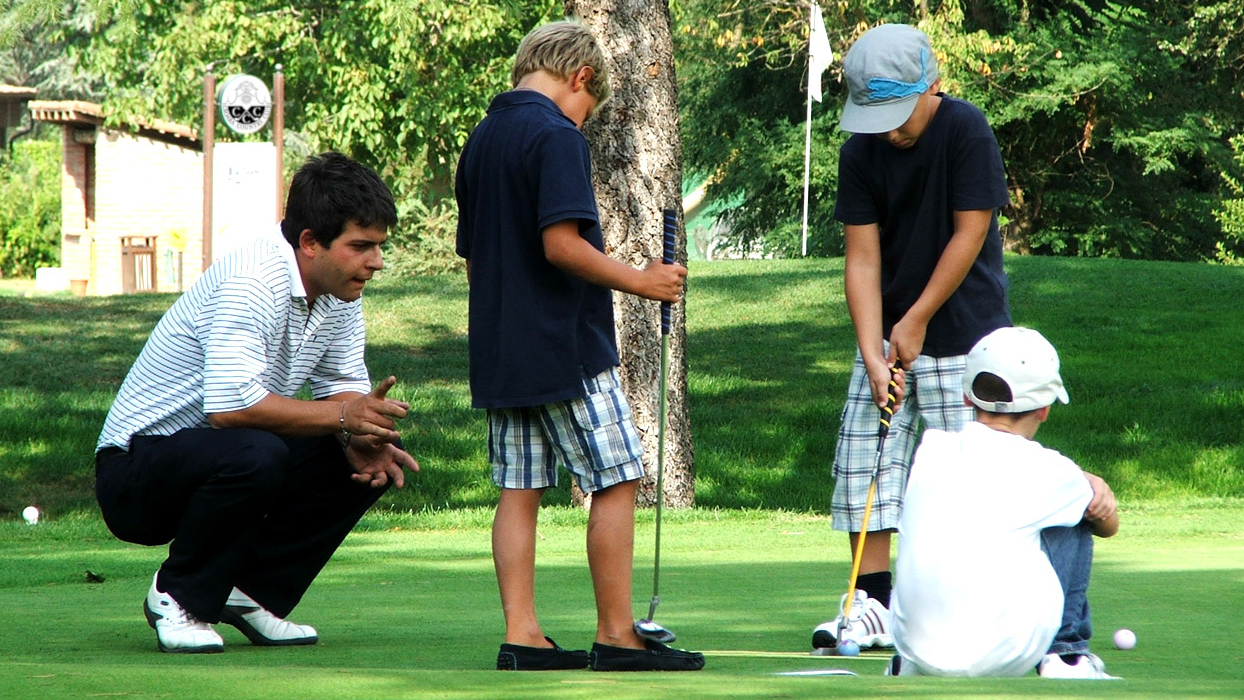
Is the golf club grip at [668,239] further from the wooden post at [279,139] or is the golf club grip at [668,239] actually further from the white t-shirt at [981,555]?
the wooden post at [279,139]

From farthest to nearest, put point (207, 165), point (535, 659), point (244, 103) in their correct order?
point (244, 103)
point (207, 165)
point (535, 659)

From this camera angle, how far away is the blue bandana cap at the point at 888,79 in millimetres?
4469

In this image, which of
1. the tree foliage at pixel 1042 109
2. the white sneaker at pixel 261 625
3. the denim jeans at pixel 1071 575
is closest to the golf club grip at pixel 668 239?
the denim jeans at pixel 1071 575

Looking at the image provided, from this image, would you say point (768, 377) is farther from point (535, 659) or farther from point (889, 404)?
point (535, 659)

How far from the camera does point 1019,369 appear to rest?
3.43 meters

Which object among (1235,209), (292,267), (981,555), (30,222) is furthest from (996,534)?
(30,222)

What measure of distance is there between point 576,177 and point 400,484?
1131 millimetres

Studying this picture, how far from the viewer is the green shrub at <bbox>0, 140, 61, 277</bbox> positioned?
4438cm

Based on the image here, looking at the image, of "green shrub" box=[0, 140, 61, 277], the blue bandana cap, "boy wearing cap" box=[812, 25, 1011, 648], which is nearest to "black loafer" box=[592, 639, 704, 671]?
"boy wearing cap" box=[812, 25, 1011, 648]

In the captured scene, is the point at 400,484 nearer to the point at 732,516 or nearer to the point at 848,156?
the point at 848,156

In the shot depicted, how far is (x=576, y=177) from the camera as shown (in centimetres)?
385

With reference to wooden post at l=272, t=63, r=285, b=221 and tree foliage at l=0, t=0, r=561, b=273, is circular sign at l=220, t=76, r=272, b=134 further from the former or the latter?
tree foliage at l=0, t=0, r=561, b=273

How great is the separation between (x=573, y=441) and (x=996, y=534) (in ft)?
3.89

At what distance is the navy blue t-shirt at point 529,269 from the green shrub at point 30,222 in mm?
43702
